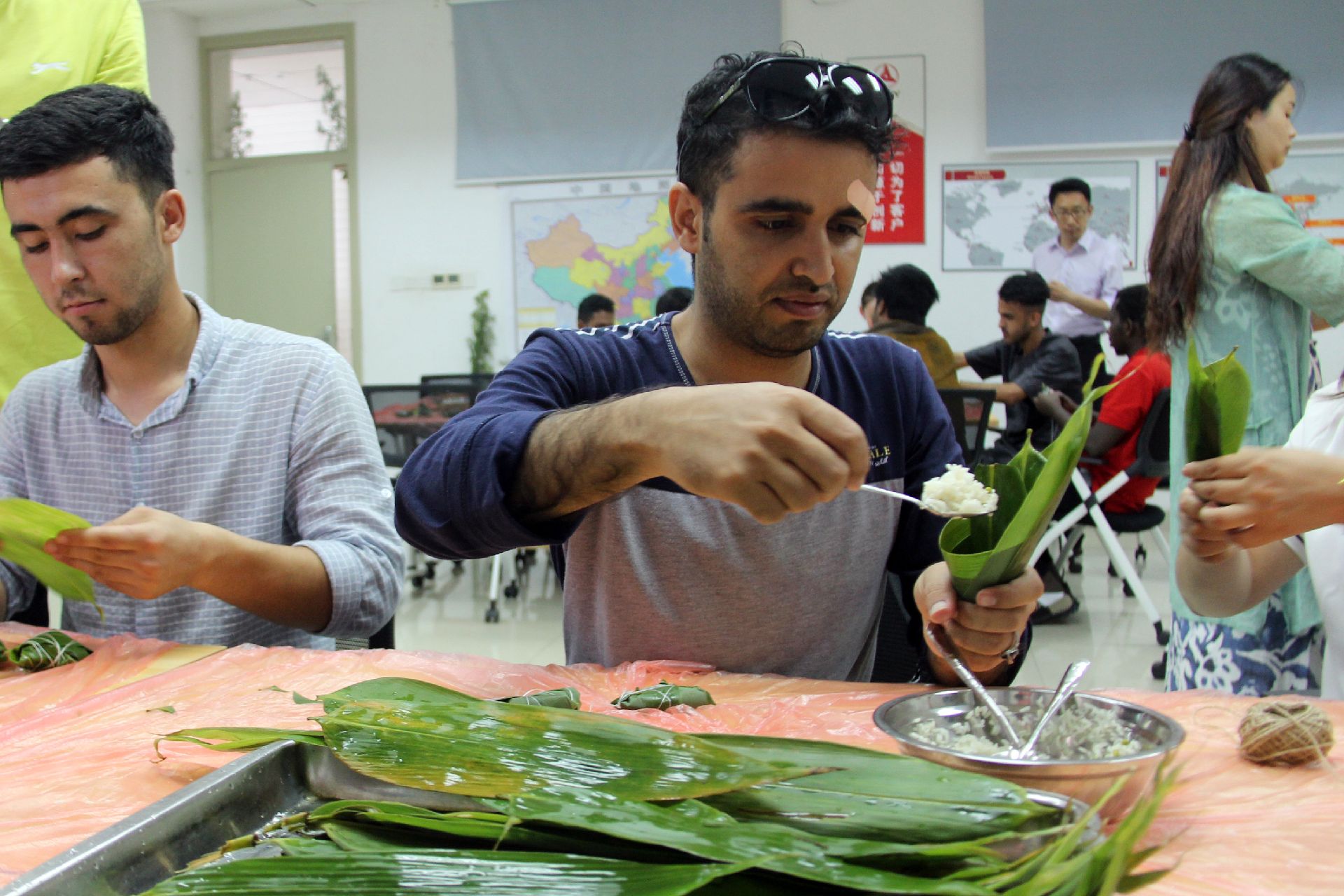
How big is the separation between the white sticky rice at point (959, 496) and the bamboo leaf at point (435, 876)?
0.51 meters

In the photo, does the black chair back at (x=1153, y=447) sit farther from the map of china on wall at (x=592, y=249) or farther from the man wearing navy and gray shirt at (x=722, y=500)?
the map of china on wall at (x=592, y=249)

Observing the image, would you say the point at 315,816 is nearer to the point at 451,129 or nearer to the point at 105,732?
the point at 105,732

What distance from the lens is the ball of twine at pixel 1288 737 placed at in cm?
81

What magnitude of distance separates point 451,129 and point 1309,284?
559 cm

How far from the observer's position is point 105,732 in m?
1.00

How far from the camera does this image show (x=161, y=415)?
1.56 metres

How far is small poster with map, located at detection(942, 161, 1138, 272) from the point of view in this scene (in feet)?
18.5

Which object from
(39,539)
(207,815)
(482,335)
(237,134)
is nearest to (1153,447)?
(39,539)

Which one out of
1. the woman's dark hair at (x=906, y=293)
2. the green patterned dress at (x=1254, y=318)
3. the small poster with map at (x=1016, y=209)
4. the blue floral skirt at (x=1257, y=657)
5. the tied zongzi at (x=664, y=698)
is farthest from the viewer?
the small poster with map at (x=1016, y=209)

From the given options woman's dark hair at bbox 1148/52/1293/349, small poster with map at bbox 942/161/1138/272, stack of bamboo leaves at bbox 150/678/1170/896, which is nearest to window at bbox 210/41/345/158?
small poster with map at bbox 942/161/1138/272

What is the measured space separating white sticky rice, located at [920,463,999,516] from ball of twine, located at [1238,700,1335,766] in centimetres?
29

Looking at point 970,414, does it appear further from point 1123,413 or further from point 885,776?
point 885,776

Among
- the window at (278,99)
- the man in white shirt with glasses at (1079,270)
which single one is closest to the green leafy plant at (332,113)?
the window at (278,99)

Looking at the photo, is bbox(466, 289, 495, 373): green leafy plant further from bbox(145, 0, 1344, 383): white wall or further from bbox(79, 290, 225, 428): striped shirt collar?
bbox(79, 290, 225, 428): striped shirt collar
